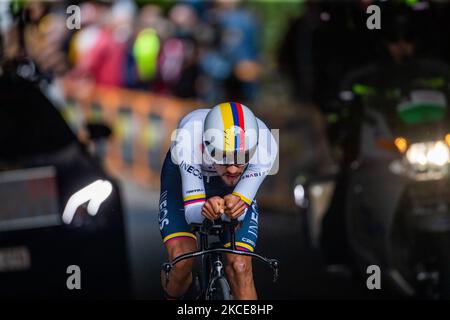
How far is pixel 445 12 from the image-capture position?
1220cm

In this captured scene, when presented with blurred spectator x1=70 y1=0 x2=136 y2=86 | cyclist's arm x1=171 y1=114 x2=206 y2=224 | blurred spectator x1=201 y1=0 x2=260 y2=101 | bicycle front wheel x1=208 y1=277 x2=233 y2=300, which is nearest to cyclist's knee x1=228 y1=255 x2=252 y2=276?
bicycle front wheel x1=208 y1=277 x2=233 y2=300

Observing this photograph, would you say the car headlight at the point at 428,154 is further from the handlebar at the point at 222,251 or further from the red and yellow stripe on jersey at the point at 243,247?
the handlebar at the point at 222,251

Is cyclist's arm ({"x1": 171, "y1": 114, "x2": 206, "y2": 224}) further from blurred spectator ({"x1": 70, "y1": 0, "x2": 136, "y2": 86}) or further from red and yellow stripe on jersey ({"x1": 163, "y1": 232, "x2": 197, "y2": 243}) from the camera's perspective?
blurred spectator ({"x1": 70, "y1": 0, "x2": 136, "y2": 86})

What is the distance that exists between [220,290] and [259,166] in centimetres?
54

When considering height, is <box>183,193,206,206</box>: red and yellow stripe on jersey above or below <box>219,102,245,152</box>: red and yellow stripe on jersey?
below

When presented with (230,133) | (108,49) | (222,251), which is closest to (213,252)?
(222,251)

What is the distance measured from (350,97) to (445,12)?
109 inches

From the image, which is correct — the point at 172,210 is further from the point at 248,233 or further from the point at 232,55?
the point at 232,55

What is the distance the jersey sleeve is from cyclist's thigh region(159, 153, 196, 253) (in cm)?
32

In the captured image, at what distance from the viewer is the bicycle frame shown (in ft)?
20.7

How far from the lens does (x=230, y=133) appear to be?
20.2ft

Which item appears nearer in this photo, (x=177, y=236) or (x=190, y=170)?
(x=190, y=170)

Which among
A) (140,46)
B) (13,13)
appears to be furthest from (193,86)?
(13,13)
